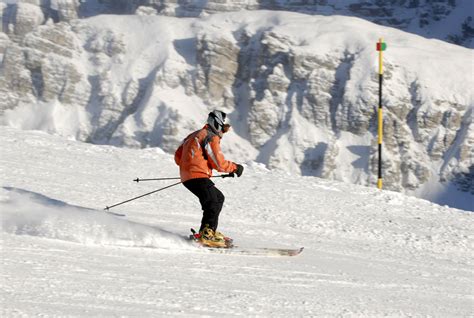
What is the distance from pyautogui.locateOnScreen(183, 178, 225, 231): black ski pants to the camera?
31.2ft

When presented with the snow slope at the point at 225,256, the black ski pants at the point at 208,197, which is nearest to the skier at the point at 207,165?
the black ski pants at the point at 208,197

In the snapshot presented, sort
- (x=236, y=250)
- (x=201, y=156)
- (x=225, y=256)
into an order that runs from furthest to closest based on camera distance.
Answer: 1. (x=201, y=156)
2. (x=236, y=250)
3. (x=225, y=256)

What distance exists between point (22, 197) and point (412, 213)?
8.23m

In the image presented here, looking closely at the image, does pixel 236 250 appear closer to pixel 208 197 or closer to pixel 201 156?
pixel 208 197

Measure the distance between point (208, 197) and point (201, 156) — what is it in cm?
52

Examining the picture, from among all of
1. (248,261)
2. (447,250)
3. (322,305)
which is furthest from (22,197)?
(447,250)

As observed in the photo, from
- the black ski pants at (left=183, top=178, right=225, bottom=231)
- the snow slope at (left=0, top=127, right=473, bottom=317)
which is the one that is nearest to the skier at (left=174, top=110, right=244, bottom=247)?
the black ski pants at (left=183, top=178, right=225, bottom=231)

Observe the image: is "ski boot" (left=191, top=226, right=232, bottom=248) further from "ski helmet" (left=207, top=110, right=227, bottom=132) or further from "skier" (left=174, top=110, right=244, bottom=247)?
"ski helmet" (left=207, top=110, right=227, bottom=132)

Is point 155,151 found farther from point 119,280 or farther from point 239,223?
point 119,280

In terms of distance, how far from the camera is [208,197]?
9.55m

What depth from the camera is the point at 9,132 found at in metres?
20.2

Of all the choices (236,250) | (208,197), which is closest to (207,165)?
(208,197)

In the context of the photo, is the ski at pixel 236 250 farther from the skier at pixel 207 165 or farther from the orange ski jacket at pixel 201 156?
the orange ski jacket at pixel 201 156

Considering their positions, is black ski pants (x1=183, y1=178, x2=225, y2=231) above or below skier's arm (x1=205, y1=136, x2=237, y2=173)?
below
